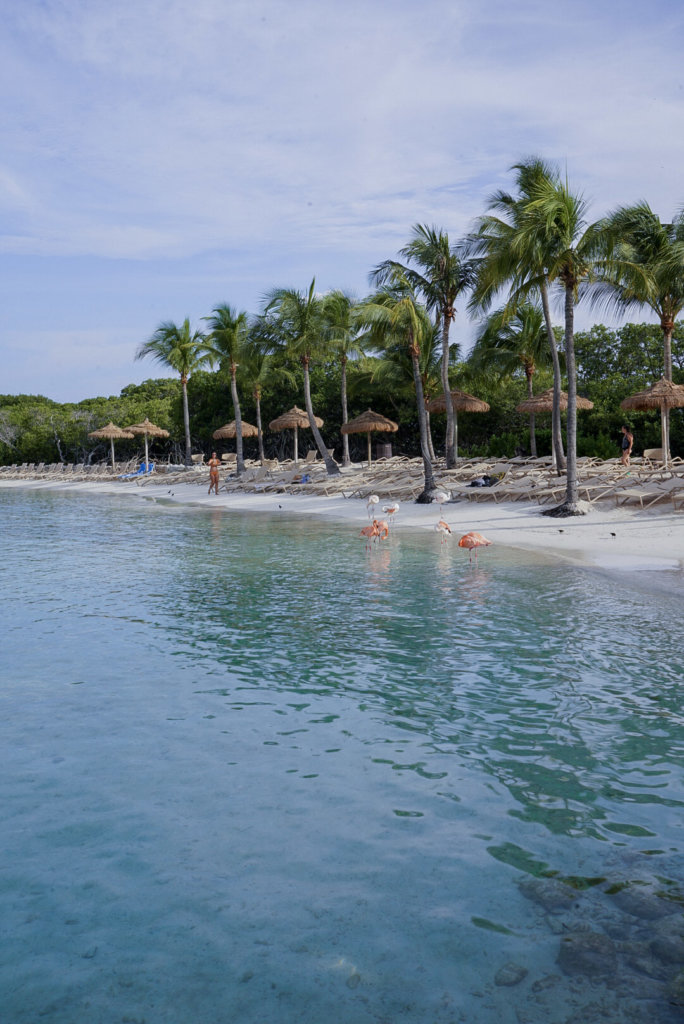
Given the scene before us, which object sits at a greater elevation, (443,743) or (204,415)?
(204,415)

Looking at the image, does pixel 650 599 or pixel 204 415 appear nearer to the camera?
pixel 650 599

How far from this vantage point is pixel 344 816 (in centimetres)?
448

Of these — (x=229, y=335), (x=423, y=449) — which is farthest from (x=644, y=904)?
(x=229, y=335)

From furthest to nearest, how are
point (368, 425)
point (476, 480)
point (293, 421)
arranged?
point (293, 421) → point (368, 425) → point (476, 480)

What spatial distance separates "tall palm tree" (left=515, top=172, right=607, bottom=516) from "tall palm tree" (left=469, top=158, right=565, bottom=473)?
10 centimetres

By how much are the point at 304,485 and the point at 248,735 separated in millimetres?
23633

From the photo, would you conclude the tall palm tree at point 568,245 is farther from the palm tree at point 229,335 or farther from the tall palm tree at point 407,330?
the palm tree at point 229,335

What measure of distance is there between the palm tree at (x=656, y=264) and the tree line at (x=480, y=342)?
39 millimetres

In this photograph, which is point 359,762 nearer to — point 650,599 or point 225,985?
point 225,985

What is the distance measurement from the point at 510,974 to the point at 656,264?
21.7m

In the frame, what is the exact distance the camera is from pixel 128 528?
19.9m

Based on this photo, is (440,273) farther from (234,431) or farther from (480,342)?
(234,431)

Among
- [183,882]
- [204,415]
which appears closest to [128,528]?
[183,882]

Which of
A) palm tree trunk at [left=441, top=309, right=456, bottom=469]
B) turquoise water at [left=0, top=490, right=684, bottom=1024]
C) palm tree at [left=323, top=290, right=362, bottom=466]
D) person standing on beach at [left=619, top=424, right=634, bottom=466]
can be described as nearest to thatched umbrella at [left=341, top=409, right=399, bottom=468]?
palm tree at [left=323, top=290, right=362, bottom=466]
